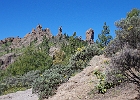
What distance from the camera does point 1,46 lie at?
15450cm

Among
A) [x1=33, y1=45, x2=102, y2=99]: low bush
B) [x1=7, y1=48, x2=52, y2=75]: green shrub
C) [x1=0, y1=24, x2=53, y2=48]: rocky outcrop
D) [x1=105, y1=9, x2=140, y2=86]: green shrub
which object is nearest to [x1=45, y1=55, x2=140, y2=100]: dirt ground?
[x1=33, y1=45, x2=102, y2=99]: low bush

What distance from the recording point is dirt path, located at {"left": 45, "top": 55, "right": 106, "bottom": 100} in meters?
12.2

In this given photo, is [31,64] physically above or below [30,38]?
below

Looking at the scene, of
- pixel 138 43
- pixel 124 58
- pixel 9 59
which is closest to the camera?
pixel 124 58

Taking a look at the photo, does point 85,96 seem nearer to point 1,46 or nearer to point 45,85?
point 45,85

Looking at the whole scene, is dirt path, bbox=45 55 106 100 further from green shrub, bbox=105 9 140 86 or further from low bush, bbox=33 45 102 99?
green shrub, bbox=105 9 140 86

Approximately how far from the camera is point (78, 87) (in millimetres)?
13031

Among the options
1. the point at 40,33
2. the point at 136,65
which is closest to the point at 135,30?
the point at 136,65

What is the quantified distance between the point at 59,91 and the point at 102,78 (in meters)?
2.91

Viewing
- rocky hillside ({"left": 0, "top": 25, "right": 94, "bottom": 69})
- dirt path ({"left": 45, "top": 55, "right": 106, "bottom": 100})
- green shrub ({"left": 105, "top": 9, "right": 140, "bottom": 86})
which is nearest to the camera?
green shrub ({"left": 105, "top": 9, "right": 140, "bottom": 86})

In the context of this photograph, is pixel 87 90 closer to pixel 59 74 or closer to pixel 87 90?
Answer: pixel 87 90

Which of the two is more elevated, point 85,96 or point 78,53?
point 78,53

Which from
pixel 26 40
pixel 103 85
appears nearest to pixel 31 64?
pixel 103 85

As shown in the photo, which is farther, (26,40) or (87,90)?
(26,40)
